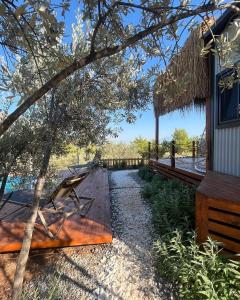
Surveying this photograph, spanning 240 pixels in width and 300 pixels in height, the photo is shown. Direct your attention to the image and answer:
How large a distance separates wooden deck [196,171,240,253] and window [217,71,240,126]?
2.01 m

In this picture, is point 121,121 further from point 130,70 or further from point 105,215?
point 105,215

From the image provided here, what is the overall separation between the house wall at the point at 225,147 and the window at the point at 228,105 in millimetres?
134

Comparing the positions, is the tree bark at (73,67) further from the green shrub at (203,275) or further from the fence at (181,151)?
the fence at (181,151)

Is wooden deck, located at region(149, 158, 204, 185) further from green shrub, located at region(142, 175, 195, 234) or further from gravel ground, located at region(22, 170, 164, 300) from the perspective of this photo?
gravel ground, located at region(22, 170, 164, 300)

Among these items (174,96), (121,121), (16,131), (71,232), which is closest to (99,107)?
(121,121)

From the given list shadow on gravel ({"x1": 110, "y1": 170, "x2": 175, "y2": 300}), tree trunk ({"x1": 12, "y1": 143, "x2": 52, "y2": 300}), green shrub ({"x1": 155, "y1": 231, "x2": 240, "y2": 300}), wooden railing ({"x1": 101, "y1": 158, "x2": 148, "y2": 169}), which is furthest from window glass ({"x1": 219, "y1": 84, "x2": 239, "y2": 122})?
wooden railing ({"x1": 101, "y1": 158, "x2": 148, "y2": 169})

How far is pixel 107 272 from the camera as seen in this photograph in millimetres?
3727

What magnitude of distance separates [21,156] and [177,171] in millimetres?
5137

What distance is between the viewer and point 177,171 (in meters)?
7.85

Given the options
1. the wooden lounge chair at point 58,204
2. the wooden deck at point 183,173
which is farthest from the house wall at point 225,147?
the wooden lounge chair at point 58,204

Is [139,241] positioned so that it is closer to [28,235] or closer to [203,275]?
[203,275]

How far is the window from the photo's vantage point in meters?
Result: 5.14

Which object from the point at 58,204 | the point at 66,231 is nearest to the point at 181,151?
the point at 58,204

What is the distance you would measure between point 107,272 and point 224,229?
1574 millimetres
